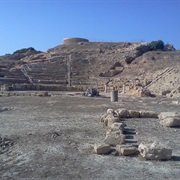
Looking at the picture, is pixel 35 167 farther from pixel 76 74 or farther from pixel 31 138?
pixel 76 74

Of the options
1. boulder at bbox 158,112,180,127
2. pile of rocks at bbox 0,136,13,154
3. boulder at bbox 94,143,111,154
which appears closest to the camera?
boulder at bbox 94,143,111,154

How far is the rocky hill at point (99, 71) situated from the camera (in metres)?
36.6

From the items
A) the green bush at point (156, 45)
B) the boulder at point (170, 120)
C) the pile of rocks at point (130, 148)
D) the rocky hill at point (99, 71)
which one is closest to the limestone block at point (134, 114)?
the boulder at point (170, 120)

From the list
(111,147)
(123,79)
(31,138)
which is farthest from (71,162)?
(123,79)

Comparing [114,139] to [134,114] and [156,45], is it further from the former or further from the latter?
[156,45]

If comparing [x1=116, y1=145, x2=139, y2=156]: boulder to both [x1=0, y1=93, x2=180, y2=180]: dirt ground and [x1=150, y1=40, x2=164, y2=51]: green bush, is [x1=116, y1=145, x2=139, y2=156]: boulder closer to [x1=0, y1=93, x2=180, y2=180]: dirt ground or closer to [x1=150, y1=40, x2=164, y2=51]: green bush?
[x1=0, y1=93, x2=180, y2=180]: dirt ground

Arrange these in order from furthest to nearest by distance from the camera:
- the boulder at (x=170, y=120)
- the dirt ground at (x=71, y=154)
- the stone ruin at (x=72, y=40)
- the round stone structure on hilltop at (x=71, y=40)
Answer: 1. the round stone structure on hilltop at (x=71, y=40)
2. the stone ruin at (x=72, y=40)
3. the boulder at (x=170, y=120)
4. the dirt ground at (x=71, y=154)

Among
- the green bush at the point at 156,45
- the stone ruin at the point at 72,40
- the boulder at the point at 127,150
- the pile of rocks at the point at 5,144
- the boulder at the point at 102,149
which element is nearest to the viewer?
the boulder at the point at 127,150

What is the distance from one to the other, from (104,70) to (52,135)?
38.0 m

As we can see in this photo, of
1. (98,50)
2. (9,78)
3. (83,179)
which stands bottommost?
(83,179)

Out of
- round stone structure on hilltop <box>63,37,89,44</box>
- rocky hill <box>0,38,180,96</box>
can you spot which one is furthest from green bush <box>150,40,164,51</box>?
round stone structure on hilltop <box>63,37,89,44</box>

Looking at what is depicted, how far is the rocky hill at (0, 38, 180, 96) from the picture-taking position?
36.6m

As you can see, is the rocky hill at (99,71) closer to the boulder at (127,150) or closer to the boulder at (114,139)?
the boulder at (114,139)

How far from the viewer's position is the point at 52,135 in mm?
9867
